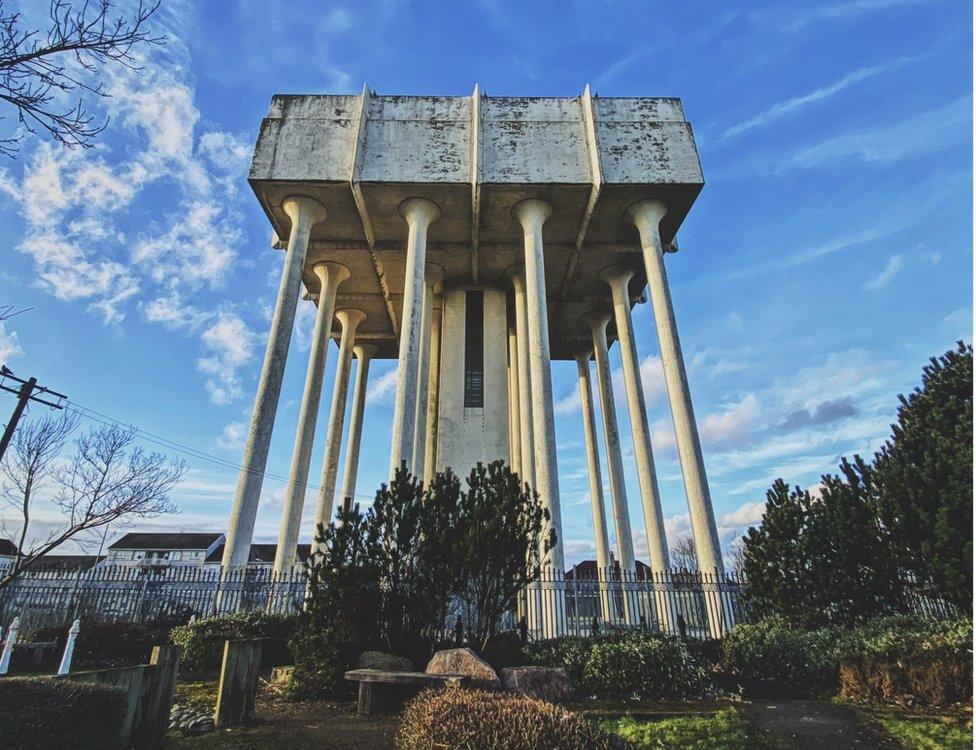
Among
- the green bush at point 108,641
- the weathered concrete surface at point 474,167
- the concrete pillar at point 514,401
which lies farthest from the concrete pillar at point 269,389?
the concrete pillar at point 514,401

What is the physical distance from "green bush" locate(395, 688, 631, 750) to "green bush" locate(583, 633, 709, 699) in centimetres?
454

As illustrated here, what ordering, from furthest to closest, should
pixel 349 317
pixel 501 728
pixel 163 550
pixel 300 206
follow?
pixel 163 550 → pixel 349 317 → pixel 300 206 → pixel 501 728

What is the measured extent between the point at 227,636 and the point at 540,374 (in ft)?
36.8

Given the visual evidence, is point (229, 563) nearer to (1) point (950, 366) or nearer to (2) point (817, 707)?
(2) point (817, 707)

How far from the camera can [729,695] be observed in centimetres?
794

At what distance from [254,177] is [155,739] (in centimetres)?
1761

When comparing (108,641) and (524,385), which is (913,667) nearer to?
(524,385)

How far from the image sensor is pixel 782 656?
9445mm

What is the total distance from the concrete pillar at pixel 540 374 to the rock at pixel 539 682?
6.71 meters

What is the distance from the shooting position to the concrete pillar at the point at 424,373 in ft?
59.3

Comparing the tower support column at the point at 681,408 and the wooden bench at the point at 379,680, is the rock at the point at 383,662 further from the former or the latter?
the tower support column at the point at 681,408

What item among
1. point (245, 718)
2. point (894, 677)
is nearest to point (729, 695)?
point (894, 677)

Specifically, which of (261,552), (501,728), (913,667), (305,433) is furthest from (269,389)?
(261,552)

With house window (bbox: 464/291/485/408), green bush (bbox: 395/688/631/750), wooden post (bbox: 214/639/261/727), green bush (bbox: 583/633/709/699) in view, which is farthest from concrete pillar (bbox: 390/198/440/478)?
green bush (bbox: 395/688/631/750)
